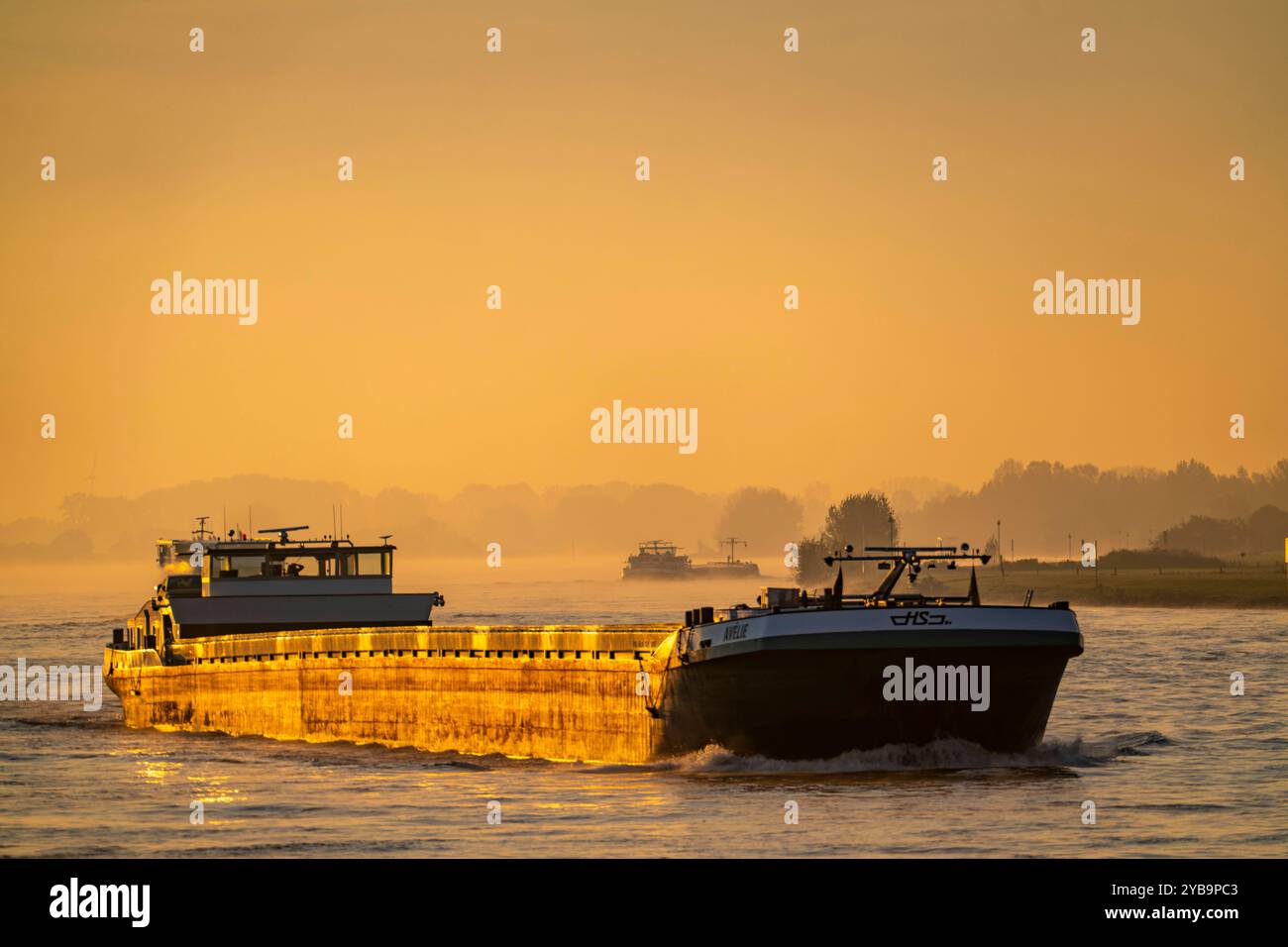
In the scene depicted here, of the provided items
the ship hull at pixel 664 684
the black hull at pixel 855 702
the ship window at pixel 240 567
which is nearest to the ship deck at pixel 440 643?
the ship hull at pixel 664 684

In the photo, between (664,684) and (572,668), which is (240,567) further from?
(664,684)

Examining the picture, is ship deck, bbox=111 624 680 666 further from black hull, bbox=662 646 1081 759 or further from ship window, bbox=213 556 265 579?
black hull, bbox=662 646 1081 759

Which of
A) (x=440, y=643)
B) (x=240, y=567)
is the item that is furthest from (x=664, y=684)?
(x=240, y=567)

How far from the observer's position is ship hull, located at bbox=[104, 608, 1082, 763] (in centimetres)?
4150

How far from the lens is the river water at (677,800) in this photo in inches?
1423

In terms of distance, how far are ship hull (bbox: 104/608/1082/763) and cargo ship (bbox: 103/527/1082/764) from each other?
47 millimetres

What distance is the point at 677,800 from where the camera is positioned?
40.2 m

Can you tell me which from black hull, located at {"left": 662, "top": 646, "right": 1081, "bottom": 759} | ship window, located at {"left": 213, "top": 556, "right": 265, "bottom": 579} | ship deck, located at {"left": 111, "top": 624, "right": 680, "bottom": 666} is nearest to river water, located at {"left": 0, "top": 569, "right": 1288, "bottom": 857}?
black hull, located at {"left": 662, "top": 646, "right": 1081, "bottom": 759}
